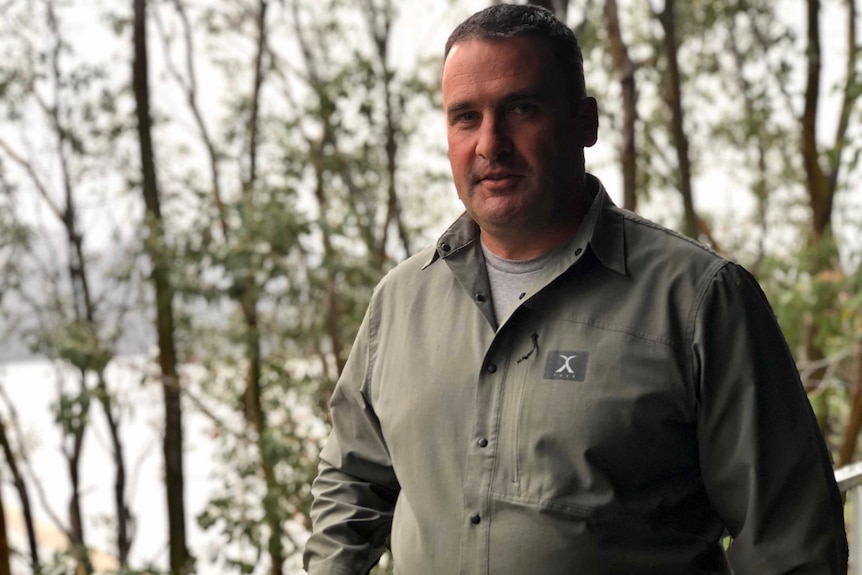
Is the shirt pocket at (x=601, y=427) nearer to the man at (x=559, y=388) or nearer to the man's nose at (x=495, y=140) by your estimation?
the man at (x=559, y=388)

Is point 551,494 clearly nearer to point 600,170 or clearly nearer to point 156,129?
point 600,170

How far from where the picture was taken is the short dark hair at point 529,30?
4.29 feet

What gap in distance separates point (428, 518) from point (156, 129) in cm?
991

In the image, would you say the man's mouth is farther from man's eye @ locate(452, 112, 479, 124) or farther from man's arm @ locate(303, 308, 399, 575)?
man's arm @ locate(303, 308, 399, 575)

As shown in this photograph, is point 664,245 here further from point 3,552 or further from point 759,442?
point 3,552

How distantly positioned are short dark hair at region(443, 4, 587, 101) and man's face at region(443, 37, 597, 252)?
10 millimetres

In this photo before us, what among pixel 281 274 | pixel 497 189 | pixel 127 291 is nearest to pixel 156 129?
pixel 127 291

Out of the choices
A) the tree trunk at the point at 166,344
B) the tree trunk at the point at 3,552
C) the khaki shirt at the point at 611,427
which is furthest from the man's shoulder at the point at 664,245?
the tree trunk at the point at 3,552

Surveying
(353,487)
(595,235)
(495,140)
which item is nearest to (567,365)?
(595,235)

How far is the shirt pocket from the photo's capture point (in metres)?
1.18

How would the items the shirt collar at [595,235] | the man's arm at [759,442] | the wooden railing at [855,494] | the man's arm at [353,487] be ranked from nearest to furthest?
1. the man's arm at [759,442]
2. the shirt collar at [595,235]
3. the man's arm at [353,487]
4. the wooden railing at [855,494]

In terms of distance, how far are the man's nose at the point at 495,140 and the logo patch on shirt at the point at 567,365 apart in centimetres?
26

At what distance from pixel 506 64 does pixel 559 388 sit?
41cm

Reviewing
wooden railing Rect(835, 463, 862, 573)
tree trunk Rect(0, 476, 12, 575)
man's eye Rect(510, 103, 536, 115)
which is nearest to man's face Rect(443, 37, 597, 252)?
man's eye Rect(510, 103, 536, 115)
